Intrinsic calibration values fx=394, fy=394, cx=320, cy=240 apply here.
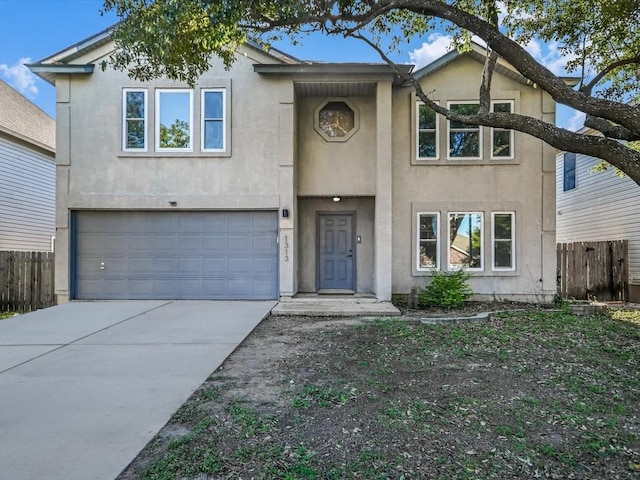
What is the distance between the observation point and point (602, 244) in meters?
12.4

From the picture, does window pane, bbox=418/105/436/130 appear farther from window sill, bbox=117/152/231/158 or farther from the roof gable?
the roof gable

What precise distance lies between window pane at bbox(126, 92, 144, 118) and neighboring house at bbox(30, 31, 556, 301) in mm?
26

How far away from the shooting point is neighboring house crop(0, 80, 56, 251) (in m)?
13.7

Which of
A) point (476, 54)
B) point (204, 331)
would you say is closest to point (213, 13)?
point (204, 331)

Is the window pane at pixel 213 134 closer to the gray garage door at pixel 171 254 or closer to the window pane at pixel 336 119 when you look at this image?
the gray garage door at pixel 171 254

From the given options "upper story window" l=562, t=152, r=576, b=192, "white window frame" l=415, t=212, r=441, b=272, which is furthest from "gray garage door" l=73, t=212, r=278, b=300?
"upper story window" l=562, t=152, r=576, b=192

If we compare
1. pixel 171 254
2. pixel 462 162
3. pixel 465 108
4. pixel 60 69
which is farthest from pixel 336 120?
pixel 60 69

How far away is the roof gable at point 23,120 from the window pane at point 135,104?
644 centimetres

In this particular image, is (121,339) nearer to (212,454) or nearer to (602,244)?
(212,454)

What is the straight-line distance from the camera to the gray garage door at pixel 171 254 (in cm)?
1023

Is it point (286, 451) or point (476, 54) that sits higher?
point (476, 54)

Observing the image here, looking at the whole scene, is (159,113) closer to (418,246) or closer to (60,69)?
(60,69)

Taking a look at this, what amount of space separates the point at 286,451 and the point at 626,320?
8.71 meters

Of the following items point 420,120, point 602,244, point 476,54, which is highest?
point 476,54
